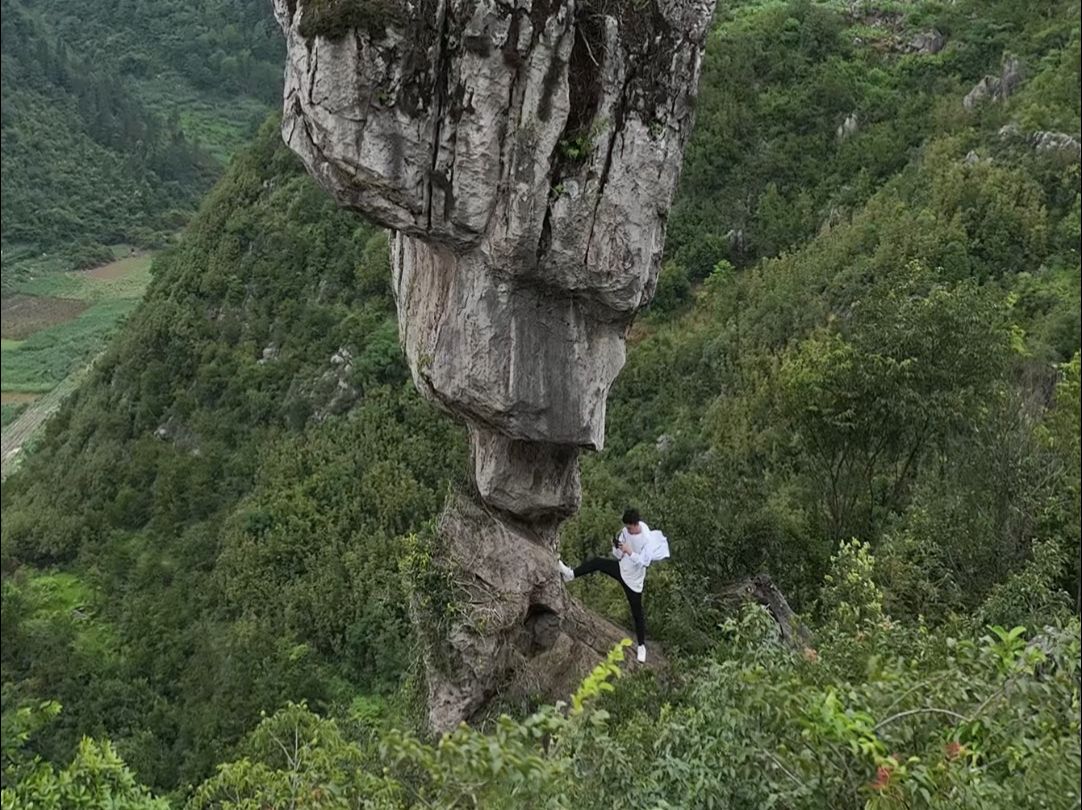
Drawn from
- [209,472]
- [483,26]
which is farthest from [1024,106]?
[209,472]

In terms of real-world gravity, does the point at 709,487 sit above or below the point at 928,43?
below

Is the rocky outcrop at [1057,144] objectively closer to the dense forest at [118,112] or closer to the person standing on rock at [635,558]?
the person standing on rock at [635,558]

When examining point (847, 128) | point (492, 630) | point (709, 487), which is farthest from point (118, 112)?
point (492, 630)

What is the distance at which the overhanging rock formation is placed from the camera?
10.1m

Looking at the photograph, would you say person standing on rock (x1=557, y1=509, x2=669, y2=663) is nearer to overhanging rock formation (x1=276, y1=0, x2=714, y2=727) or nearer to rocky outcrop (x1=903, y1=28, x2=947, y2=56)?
overhanging rock formation (x1=276, y1=0, x2=714, y2=727)

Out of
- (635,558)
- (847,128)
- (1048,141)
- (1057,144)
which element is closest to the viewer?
(635,558)

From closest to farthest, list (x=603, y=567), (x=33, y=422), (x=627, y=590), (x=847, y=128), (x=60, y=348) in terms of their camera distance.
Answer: (x=627, y=590)
(x=603, y=567)
(x=847, y=128)
(x=60, y=348)
(x=33, y=422)

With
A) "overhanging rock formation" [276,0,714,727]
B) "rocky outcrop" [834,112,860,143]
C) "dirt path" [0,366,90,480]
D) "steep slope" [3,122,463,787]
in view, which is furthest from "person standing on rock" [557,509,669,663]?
"dirt path" [0,366,90,480]

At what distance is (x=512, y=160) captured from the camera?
34.8 feet

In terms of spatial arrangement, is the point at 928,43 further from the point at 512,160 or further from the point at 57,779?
the point at 57,779

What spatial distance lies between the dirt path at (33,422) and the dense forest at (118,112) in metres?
6.47

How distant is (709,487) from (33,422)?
39959 millimetres

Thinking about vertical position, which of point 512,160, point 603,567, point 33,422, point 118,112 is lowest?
point 33,422

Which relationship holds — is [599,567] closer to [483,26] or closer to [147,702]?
[483,26]
